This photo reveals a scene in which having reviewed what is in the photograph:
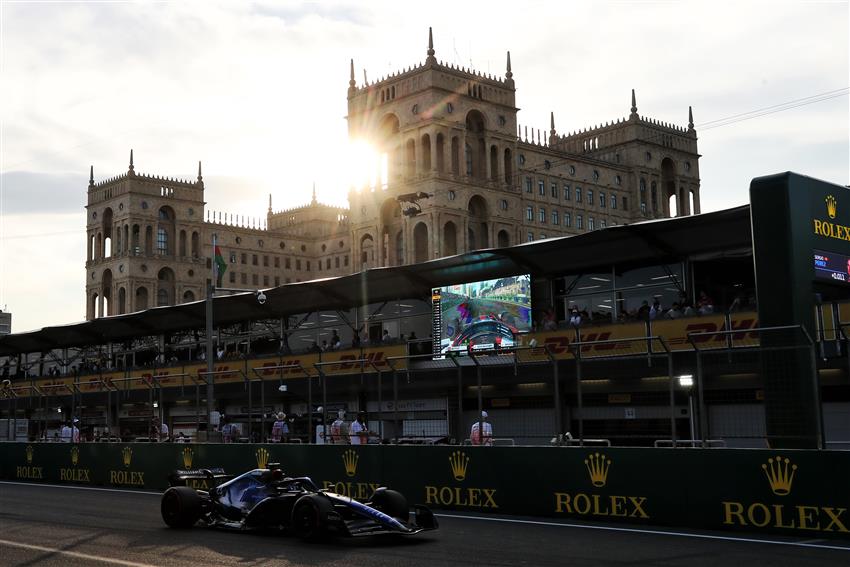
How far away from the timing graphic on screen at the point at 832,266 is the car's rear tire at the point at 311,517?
9576 millimetres

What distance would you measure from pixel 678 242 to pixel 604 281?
4848mm

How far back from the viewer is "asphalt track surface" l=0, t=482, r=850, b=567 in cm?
1301

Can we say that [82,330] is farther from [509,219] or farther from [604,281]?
[509,219]

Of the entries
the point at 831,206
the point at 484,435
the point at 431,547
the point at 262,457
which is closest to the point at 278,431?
the point at 262,457

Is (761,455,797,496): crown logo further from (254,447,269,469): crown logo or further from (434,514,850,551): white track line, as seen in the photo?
(254,447,269,469): crown logo

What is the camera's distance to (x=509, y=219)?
106 meters

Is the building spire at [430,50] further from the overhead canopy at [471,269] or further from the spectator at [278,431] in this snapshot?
the spectator at [278,431]

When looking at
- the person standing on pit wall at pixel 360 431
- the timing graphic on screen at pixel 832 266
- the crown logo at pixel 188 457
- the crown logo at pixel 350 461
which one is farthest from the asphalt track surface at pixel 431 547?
the crown logo at pixel 188 457

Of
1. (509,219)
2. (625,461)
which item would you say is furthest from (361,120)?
(625,461)

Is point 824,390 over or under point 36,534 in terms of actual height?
over

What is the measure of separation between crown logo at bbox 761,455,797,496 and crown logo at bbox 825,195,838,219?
17.7ft

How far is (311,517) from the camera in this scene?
14945mm

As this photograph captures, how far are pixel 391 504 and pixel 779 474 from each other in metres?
5.97

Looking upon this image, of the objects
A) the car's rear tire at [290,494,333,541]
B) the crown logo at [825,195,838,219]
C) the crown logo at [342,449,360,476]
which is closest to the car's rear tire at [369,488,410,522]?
the car's rear tire at [290,494,333,541]
